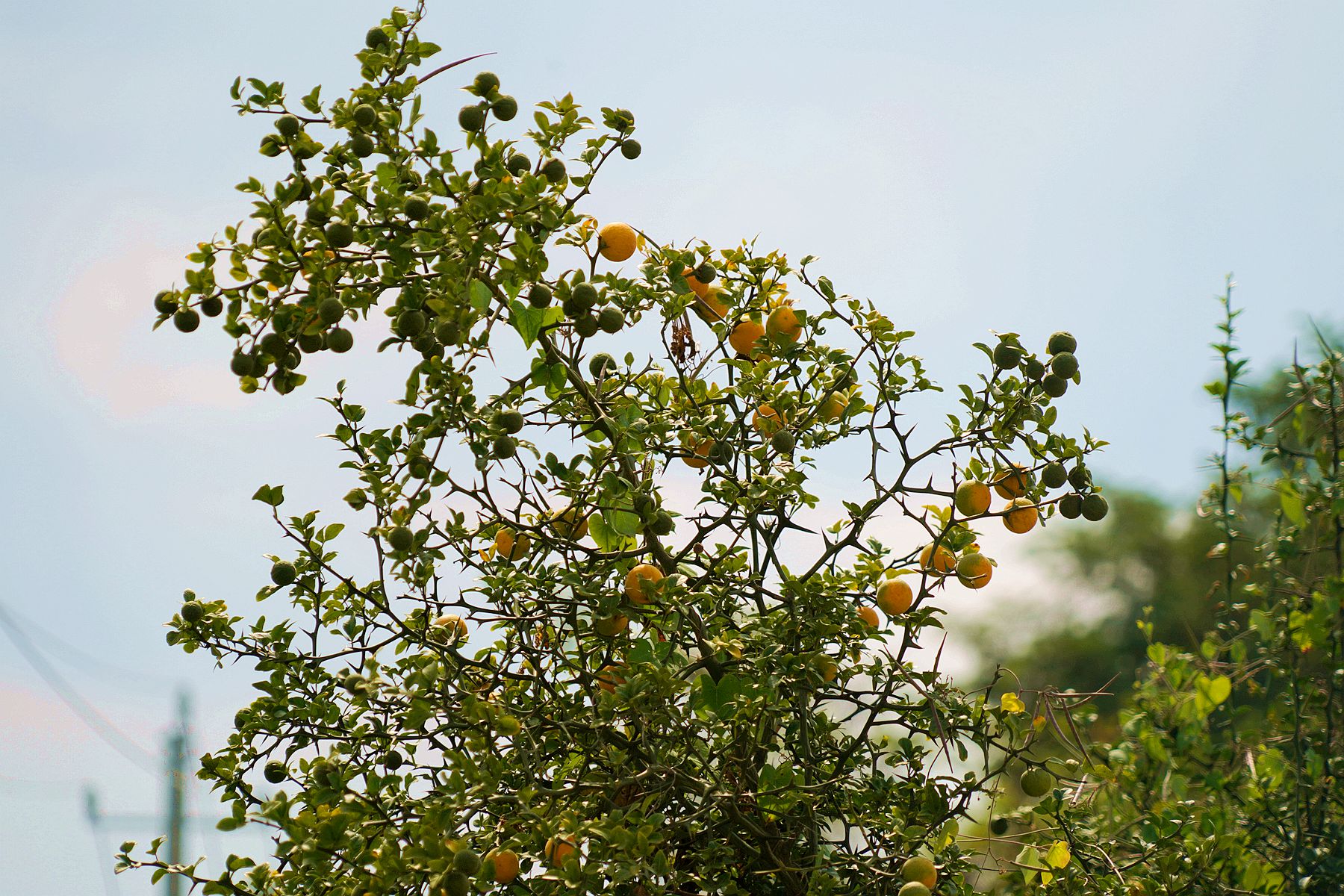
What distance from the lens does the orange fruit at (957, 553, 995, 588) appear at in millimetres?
1253

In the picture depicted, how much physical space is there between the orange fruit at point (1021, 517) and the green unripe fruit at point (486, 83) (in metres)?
0.76

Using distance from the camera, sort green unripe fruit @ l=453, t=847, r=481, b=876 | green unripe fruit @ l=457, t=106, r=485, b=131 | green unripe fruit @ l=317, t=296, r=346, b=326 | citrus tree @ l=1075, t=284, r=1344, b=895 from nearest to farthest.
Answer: green unripe fruit @ l=453, t=847, r=481, b=876 → green unripe fruit @ l=317, t=296, r=346, b=326 → green unripe fruit @ l=457, t=106, r=485, b=131 → citrus tree @ l=1075, t=284, r=1344, b=895

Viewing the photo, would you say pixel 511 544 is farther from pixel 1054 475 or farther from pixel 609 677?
pixel 1054 475

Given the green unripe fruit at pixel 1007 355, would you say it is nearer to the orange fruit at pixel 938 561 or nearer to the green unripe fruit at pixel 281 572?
the orange fruit at pixel 938 561

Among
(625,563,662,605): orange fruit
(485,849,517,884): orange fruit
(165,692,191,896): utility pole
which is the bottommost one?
(485,849,517,884): orange fruit

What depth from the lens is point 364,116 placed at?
→ 108cm

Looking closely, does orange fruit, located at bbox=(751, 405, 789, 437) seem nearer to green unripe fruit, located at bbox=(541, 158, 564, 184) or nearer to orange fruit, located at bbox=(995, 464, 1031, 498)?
orange fruit, located at bbox=(995, 464, 1031, 498)

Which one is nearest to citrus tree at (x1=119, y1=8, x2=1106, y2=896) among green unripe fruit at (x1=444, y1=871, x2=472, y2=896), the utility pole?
green unripe fruit at (x1=444, y1=871, x2=472, y2=896)

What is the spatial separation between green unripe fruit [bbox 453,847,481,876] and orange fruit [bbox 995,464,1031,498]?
29.2 inches

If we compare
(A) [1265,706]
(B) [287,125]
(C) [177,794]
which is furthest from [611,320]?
(C) [177,794]

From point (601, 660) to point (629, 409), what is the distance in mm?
305

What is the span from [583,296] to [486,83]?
0.82 ft

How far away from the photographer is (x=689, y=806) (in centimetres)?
123

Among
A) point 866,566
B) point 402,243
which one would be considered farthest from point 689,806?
point 402,243
